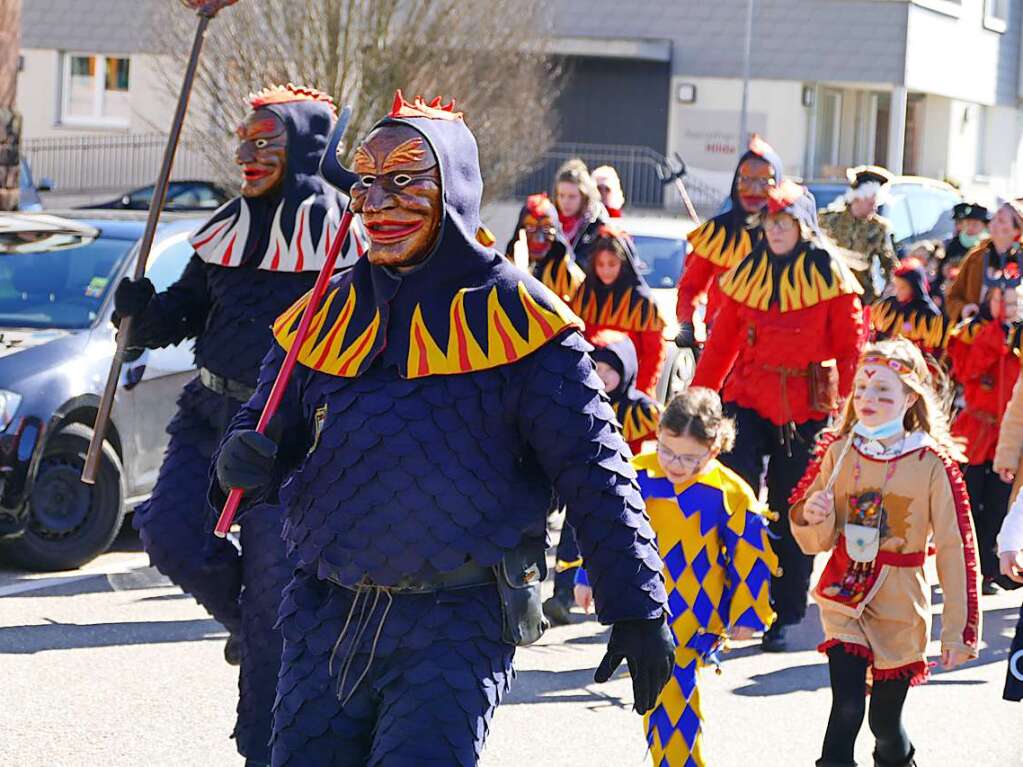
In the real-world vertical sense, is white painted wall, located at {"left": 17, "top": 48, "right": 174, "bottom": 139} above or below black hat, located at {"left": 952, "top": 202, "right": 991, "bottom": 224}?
above

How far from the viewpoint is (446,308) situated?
399 cm

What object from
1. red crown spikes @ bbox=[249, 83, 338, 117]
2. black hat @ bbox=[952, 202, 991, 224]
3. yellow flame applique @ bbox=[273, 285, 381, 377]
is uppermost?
red crown spikes @ bbox=[249, 83, 338, 117]

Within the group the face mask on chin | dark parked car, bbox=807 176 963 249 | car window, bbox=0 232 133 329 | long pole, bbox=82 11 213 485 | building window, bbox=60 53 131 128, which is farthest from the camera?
building window, bbox=60 53 131 128

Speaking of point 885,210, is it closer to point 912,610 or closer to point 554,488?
point 912,610

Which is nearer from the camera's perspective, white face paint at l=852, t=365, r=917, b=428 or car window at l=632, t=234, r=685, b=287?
white face paint at l=852, t=365, r=917, b=428

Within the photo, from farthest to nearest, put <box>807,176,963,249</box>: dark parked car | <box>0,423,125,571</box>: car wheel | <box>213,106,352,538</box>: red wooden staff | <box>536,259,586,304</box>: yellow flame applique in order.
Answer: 1. <box>807,176,963,249</box>: dark parked car
2. <box>536,259,586,304</box>: yellow flame applique
3. <box>0,423,125,571</box>: car wheel
4. <box>213,106,352,538</box>: red wooden staff

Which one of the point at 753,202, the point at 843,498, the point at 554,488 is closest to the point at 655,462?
the point at 843,498

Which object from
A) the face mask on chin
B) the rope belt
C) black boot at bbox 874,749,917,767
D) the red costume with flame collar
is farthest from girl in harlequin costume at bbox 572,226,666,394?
the rope belt

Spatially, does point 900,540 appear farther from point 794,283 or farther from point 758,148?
point 758,148

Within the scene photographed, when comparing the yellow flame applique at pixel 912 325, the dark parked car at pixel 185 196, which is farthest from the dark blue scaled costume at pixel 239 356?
the dark parked car at pixel 185 196

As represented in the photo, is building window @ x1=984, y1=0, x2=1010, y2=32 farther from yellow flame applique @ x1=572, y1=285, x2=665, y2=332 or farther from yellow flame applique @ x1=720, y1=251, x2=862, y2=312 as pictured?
yellow flame applique @ x1=720, y1=251, x2=862, y2=312

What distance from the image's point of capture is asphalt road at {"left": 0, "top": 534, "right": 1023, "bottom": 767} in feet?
20.6

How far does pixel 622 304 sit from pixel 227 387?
362 cm

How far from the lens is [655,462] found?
5.96 meters
